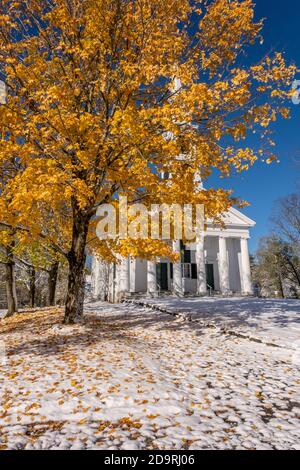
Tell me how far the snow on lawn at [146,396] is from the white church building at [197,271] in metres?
18.1

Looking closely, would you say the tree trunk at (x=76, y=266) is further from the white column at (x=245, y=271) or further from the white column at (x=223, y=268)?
the white column at (x=245, y=271)

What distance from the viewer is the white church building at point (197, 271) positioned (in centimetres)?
2609

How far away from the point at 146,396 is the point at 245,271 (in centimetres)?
2703

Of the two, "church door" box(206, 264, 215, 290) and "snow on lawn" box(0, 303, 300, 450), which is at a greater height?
"church door" box(206, 264, 215, 290)

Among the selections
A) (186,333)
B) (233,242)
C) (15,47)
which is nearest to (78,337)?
(186,333)

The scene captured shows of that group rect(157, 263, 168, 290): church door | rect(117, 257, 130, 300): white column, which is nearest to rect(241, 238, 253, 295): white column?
rect(157, 263, 168, 290): church door

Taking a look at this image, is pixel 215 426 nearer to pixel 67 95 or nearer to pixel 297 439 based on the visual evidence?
pixel 297 439

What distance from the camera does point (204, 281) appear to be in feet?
90.3

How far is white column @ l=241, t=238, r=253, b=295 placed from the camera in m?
28.4

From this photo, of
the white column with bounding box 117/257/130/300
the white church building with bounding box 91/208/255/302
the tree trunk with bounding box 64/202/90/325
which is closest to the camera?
the tree trunk with bounding box 64/202/90/325
